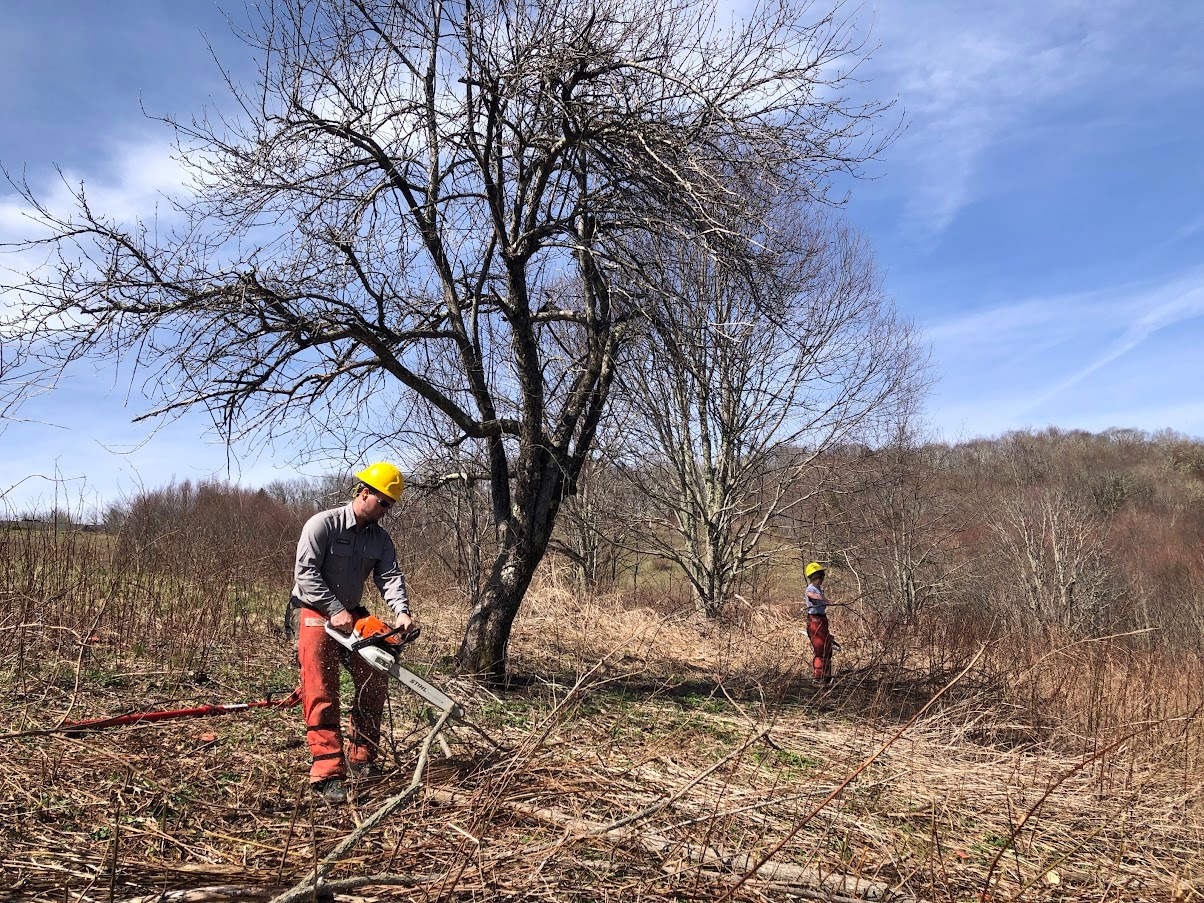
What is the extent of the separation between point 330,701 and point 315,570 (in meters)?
0.74

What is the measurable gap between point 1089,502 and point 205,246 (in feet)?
121

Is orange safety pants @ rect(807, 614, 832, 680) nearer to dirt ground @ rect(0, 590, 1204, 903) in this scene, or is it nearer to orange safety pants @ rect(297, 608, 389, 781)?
dirt ground @ rect(0, 590, 1204, 903)

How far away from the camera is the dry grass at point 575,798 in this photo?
3086 millimetres

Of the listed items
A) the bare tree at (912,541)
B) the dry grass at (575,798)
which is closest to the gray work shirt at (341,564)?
the dry grass at (575,798)

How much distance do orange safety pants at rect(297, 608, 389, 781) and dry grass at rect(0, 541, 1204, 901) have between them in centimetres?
18

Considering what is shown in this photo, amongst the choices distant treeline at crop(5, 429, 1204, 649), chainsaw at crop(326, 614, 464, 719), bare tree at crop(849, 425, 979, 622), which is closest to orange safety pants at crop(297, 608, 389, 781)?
chainsaw at crop(326, 614, 464, 719)

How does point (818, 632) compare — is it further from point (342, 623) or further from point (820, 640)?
point (342, 623)

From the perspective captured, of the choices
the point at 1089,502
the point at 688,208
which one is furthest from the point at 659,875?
the point at 1089,502

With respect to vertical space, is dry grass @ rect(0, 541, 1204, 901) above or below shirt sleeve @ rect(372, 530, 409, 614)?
below

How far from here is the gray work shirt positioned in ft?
14.3

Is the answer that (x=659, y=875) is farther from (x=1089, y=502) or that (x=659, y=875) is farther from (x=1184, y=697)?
(x=1089, y=502)

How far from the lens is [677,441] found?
14648 mm

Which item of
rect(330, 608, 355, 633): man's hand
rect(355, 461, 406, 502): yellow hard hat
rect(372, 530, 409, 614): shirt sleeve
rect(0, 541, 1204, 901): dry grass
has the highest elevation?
rect(355, 461, 406, 502): yellow hard hat

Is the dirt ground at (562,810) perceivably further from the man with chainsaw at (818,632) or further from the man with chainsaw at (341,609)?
the man with chainsaw at (818,632)
